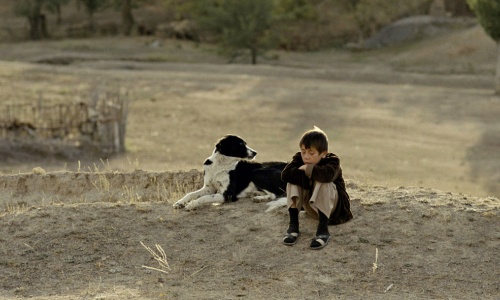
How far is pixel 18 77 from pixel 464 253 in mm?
21185

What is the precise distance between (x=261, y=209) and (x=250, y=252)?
946 millimetres

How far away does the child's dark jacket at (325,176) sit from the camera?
639cm

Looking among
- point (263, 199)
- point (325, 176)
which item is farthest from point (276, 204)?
point (325, 176)

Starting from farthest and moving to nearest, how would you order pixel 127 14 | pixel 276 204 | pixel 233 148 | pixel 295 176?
pixel 127 14 → pixel 233 148 → pixel 276 204 → pixel 295 176

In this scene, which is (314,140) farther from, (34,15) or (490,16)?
(34,15)

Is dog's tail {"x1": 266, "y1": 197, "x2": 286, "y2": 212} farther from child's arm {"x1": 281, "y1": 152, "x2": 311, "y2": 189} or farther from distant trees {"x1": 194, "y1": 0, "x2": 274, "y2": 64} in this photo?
distant trees {"x1": 194, "y1": 0, "x2": 274, "y2": 64}

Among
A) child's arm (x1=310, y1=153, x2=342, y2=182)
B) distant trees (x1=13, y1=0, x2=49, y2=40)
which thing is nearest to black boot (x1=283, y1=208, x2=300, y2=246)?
child's arm (x1=310, y1=153, x2=342, y2=182)

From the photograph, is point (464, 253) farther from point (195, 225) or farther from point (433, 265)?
point (195, 225)

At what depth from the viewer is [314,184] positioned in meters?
6.56

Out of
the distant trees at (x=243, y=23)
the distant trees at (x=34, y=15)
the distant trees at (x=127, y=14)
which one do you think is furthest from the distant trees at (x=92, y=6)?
the distant trees at (x=243, y=23)

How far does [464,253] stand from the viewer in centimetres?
635

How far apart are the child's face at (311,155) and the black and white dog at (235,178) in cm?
102

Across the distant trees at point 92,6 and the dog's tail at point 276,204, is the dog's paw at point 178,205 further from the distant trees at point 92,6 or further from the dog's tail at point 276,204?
the distant trees at point 92,6

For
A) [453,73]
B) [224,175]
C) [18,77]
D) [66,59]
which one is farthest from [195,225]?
[66,59]
